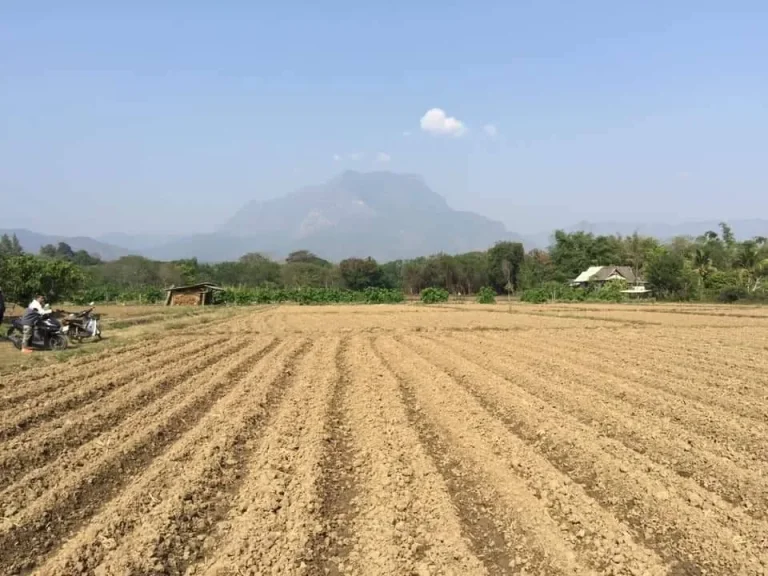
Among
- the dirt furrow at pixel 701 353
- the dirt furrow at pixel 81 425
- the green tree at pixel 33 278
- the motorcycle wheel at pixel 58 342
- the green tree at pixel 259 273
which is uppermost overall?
the green tree at pixel 259 273

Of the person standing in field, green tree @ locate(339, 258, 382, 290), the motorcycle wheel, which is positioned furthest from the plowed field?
green tree @ locate(339, 258, 382, 290)

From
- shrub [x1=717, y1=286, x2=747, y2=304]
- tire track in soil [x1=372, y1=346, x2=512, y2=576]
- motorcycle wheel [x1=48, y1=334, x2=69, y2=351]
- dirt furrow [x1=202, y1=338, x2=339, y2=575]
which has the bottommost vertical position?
tire track in soil [x1=372, y1=346, x2=512, y2=576]

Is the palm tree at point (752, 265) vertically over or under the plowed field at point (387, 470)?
over

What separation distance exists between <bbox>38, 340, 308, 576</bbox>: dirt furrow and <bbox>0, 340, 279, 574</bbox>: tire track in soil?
0.15 m

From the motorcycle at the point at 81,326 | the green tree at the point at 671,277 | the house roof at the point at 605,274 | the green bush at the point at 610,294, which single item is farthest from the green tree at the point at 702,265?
the motorcycle at the point at 81,326

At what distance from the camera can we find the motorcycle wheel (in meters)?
14.5

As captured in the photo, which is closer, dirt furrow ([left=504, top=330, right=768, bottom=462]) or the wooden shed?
dirt furrow ([left=504, top=330, right=768, bottom=462])

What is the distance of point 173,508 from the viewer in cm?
Result: 456

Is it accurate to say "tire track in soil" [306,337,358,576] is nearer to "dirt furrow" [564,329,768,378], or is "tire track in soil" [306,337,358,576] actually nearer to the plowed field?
the plowed field

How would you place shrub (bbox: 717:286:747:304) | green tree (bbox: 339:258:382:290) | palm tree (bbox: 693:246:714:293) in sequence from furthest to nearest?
green tree (bbox: 339:258:382:290)
palm tree (bbox: 693:246:714:293)
shrub (bbox: 717:286:747:304)

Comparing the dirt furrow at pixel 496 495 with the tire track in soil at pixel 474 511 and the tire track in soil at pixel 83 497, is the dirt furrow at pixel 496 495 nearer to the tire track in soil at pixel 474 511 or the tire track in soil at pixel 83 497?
the tire track in soil at pixel 474 511

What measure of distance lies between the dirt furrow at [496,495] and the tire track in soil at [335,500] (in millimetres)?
914

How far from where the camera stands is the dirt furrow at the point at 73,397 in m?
7.11

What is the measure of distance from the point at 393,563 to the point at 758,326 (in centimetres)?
2224
